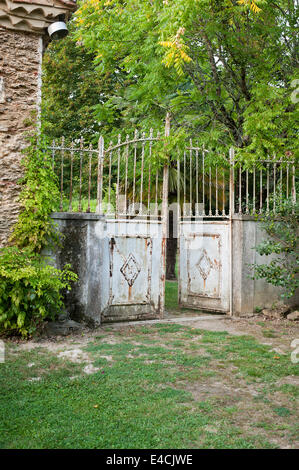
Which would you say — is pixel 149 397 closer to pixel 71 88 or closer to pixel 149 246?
Answer: pixel 149 246

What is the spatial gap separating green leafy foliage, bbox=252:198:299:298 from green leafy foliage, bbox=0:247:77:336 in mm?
3404

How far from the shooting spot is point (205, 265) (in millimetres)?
8367

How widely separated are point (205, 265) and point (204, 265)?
24 millimetres

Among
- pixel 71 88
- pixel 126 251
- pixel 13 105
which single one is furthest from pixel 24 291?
pixel 71 88

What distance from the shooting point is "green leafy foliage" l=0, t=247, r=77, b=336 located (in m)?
5.65

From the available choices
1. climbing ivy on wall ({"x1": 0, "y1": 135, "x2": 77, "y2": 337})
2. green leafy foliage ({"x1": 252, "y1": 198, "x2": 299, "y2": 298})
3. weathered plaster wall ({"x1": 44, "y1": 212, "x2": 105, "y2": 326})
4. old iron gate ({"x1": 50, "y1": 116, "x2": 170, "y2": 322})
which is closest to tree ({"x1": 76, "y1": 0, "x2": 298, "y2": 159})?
green leafy foliage ({"x1": 252, "y1": 198, "x2": 299, "y2": 298})

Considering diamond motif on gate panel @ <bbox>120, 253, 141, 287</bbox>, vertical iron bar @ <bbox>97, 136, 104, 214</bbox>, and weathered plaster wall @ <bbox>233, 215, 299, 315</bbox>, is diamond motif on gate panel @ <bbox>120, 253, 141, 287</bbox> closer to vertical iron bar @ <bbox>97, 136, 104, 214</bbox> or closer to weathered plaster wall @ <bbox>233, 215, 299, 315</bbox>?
vertical iron bar @ <bbox>97, 136, 104, 214</bbox>

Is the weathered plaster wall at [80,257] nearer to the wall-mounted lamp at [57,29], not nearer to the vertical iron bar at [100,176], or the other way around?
the vertical iron bar at [100,176]

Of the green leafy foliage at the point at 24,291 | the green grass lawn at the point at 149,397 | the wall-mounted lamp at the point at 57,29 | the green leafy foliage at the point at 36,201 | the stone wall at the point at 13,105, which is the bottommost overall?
the green grass lawn at the point at 149,397

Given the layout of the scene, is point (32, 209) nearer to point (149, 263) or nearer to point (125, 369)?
point (149, 263)

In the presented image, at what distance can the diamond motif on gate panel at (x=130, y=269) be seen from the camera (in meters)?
7.21

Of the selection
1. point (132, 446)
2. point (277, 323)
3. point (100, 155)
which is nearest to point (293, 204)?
point (277, 323)

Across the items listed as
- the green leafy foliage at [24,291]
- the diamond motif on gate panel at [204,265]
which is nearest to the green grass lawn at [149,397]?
the green leafy foliage at [24,291]

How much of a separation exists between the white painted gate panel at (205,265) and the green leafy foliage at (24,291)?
10.5 ft
